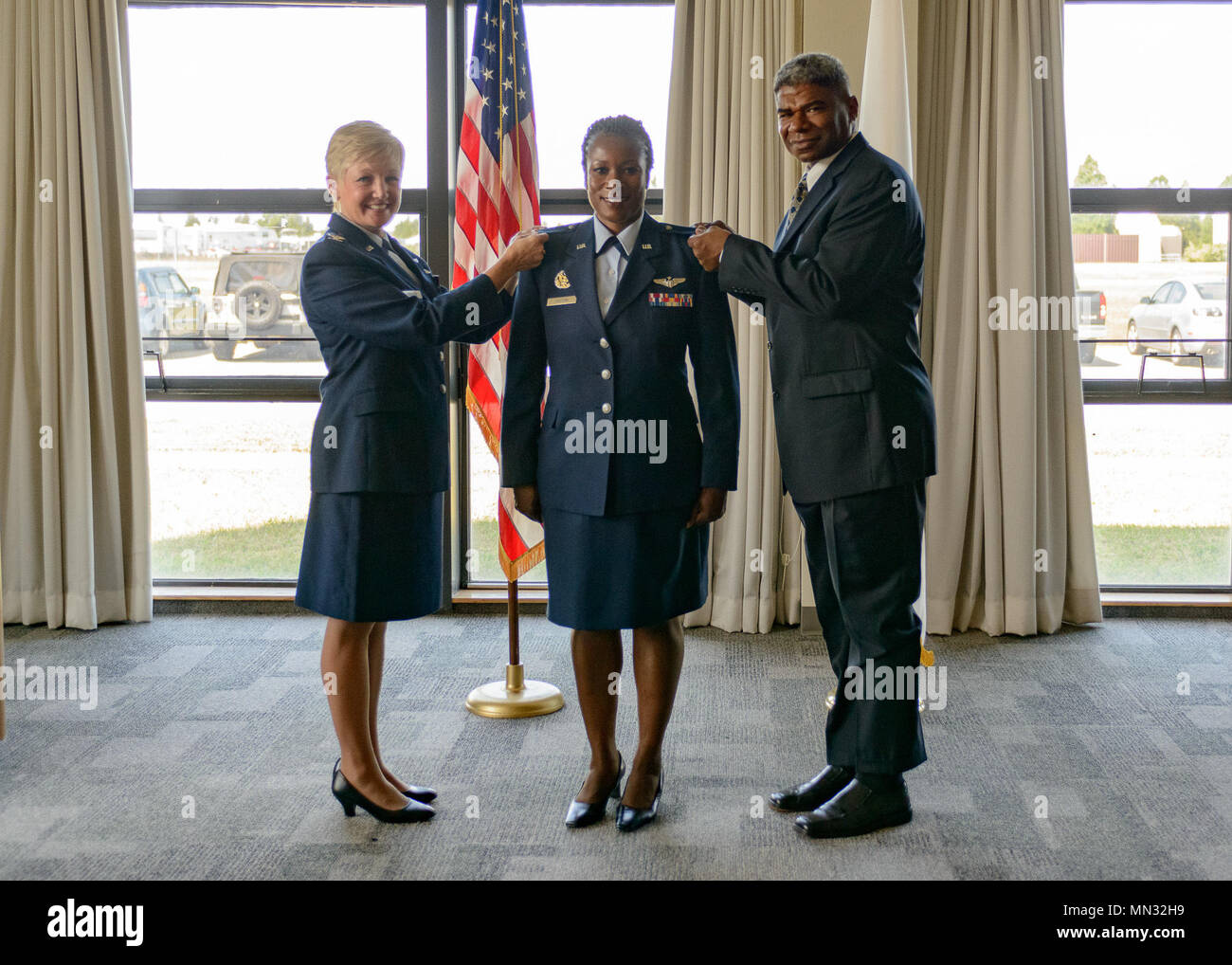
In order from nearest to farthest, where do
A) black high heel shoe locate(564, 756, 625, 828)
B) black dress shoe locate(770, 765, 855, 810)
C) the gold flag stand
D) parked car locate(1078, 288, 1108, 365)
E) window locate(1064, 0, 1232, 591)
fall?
black high heel shoe locate(564, 756, 625, 828) → black dress shoe locate(770, 765, 855, 810) → the gold flag stand → window locate(1064, 0, 1232, 591) → parked car locate(1078, 288, 1108, 365)

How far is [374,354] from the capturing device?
2.51 meters

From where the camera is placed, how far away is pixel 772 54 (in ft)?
13.8

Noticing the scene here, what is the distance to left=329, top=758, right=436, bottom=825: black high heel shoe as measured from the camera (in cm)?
259

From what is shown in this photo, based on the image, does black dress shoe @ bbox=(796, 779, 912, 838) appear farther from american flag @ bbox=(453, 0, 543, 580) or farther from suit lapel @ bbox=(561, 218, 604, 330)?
american flag @ bbox=(453, 0, 543, 580)

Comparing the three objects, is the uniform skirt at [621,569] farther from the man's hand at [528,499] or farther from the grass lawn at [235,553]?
the grass lawn at [235,553]

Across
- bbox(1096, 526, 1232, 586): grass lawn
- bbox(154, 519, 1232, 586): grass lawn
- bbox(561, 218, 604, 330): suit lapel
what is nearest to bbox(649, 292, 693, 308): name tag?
bbox(561, 218, 604, 330): suit lapel

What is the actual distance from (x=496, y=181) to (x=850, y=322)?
1.60m

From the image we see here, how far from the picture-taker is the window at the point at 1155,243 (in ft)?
14.5

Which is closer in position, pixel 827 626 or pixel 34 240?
pixel 827 626

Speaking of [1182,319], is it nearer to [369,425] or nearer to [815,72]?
[815,72]

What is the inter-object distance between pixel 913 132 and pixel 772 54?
23.7 inches

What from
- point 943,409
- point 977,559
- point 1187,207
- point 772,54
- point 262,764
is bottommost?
point 262,764

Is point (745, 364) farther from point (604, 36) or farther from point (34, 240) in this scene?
point (34, 240)

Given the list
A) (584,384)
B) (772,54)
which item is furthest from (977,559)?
(584,384)
